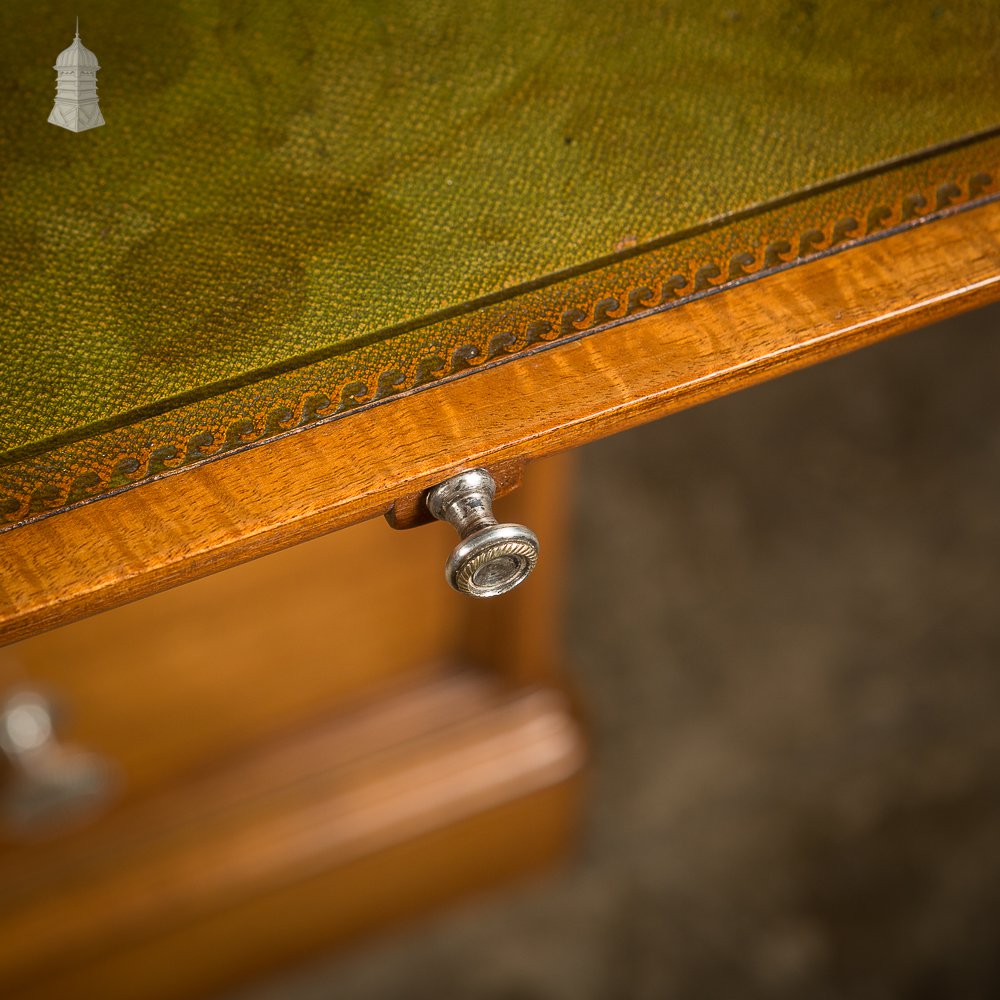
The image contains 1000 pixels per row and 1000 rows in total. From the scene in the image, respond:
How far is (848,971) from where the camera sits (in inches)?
54.5

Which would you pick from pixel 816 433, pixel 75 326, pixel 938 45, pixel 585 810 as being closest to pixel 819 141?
pixel 938 45

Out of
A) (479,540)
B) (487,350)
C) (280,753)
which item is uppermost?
(280,753)

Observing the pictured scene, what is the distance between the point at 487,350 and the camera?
588mm

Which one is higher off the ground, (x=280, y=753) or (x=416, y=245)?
(x=280, y=753)

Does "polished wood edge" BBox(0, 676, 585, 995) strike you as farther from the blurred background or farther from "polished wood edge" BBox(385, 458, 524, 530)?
"polished wood edge" BBox(385, 458, 524, 530)

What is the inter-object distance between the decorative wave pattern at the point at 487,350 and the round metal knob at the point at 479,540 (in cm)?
6

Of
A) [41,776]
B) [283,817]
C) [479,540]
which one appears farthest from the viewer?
[283,817]

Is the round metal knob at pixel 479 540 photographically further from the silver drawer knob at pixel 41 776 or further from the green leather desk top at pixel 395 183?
the silver drawer knob at pixel 41 776

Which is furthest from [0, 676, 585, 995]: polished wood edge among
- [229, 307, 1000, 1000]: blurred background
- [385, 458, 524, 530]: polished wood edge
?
[385, 458, 524, 530]: polished wood edge

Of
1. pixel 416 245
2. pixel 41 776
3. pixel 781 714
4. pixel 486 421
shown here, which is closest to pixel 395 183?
pixel 416 245

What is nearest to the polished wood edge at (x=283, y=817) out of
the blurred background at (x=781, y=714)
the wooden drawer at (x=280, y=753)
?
the wooden drawer at (x=280, y=753)

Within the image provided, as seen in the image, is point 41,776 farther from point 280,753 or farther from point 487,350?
point 487,350

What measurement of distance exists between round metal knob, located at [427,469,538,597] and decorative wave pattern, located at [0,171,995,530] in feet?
0.19

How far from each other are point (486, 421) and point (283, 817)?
802 mm
